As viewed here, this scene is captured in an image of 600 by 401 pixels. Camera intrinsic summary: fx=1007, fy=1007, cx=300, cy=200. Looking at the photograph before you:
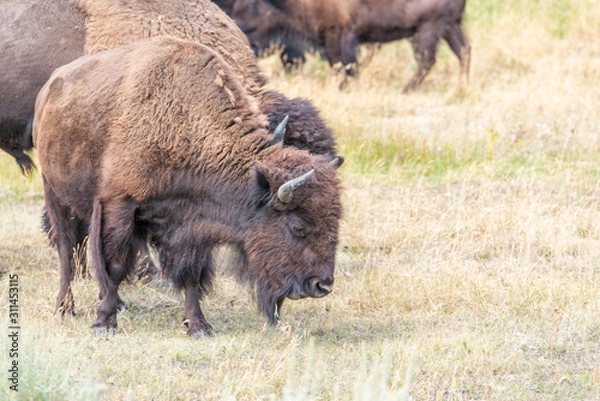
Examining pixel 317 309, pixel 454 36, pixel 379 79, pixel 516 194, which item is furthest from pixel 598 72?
pixel 317 309

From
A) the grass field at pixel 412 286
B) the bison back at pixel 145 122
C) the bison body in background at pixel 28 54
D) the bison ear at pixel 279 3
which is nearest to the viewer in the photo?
the grass field at pixel 412 286

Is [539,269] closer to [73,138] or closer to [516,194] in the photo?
[516,194]

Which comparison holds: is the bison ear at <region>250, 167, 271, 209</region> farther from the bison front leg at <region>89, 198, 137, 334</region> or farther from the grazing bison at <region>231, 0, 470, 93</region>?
the grazing bison at <region>231, 0, 470, 93</region>

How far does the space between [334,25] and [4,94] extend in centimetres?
750

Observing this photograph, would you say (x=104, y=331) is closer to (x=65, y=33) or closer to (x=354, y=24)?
(x=65, y=33)

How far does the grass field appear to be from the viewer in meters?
5.30

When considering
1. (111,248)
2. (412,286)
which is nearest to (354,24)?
(412,286)

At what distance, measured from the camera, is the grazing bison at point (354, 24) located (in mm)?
14102

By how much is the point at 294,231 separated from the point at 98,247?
1249 mm

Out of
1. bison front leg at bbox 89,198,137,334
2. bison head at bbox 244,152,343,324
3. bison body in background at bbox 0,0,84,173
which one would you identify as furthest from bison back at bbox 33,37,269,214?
bison body in background at bbox 0,0,84,173

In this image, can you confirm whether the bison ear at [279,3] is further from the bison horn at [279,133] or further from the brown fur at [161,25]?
the bison horn at [279,133]

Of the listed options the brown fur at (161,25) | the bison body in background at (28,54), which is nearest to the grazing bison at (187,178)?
the brown fur at (161,25)

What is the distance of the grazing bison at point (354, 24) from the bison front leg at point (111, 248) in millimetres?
8062

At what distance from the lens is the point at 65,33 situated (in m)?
7.79
